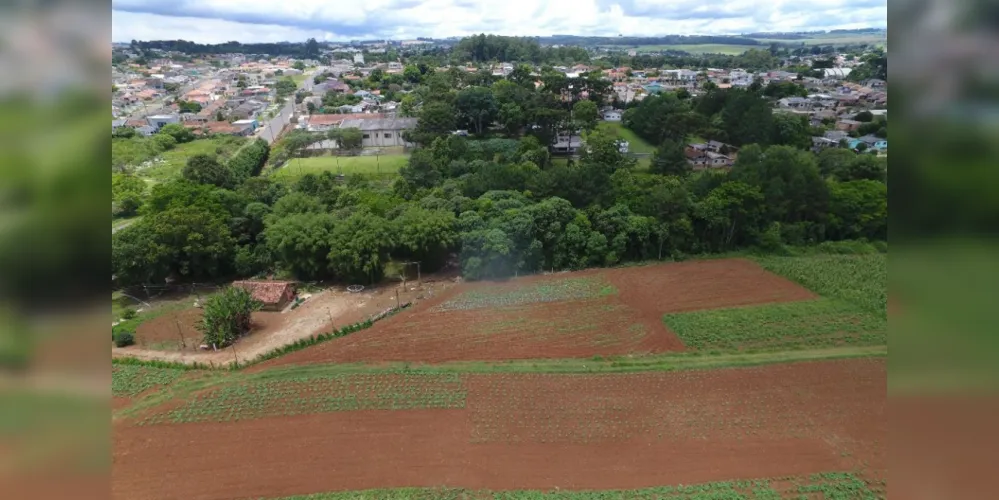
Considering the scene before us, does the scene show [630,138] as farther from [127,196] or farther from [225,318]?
[127,196]

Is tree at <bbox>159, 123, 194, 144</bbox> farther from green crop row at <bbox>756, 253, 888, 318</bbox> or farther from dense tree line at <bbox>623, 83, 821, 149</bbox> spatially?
green crop row at <bbox>756, 253, 888, 318</bbox>

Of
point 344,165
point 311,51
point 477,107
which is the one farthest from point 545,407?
point 311,51

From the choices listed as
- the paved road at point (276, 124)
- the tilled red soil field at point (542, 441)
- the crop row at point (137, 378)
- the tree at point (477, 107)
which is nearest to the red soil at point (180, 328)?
the crop row at point (137, 378)

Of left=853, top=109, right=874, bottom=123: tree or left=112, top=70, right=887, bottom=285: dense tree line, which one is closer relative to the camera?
left=112, top=70, right=887, bottom=285: dense tree line

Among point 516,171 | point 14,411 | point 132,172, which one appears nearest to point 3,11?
point 14,411

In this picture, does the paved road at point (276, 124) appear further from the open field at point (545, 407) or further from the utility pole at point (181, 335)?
the open field at point (545, 407)

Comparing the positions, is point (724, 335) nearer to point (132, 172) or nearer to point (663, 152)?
point (663, 152)

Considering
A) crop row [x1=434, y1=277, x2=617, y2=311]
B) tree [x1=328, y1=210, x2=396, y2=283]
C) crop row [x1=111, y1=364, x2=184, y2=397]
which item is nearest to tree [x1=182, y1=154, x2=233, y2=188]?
tree [x1=328, y1=210, x2=396, y2=283]
